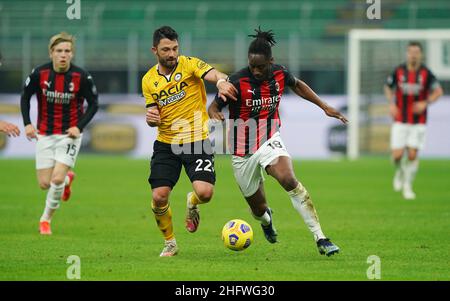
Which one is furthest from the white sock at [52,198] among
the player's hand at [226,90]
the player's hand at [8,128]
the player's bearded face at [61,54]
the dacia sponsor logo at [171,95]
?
the player's hand at [226,90]

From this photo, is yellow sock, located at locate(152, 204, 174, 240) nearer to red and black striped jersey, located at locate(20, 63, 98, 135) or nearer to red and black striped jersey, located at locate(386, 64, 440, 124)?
red and black striped jersey, located at locate(20, 63, 98, 135)

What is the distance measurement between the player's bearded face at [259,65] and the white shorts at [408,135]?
8.31 m

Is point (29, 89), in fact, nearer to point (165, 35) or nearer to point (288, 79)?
point (165, 35)

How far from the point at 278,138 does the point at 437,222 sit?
166 inches

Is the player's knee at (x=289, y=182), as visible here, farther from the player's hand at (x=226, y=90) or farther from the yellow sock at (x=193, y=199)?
the yellow sock at (x=193, y=199)

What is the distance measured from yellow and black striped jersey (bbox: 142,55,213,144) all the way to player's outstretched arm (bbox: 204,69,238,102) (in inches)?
5.5

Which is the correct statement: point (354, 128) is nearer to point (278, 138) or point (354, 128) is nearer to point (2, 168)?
point (2, 168)

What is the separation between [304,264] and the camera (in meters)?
9.12

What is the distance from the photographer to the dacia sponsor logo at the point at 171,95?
982 centimetres

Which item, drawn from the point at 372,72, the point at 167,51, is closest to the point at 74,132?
the point at 167,51

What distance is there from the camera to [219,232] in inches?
480

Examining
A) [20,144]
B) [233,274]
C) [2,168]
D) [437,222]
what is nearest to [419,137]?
[437,222]

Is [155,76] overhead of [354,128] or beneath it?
overhead

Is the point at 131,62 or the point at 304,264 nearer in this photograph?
the point at 304,264
